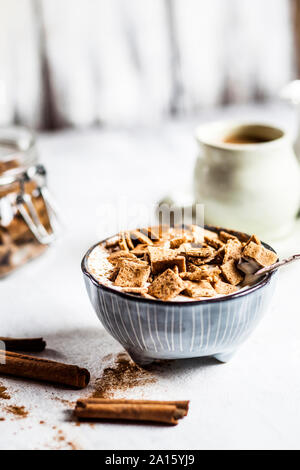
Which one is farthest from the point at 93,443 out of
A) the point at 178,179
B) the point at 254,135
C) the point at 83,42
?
the point at 83,42

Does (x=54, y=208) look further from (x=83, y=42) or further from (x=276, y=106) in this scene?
(x=276, y=106)

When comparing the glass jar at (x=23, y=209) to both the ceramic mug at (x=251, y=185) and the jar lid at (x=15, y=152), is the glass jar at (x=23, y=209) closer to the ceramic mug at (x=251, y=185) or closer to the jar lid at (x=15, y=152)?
the jar lid at (x=15, y=152)

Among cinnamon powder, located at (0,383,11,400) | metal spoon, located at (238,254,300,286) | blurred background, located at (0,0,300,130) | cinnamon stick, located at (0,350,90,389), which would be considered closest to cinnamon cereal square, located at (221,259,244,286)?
metal spoon, located at (238,254,300,286)

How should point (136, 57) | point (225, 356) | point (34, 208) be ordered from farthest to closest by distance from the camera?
1. point (136, 57)
2. point (34, 208)
3. point (225, 356)

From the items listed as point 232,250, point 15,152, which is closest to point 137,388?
point 232,250

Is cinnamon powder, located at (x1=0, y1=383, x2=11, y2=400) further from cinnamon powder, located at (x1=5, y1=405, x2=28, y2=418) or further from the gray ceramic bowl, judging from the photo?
the gray ceramic bowl

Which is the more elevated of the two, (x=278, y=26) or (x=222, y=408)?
(x=278, y=26)

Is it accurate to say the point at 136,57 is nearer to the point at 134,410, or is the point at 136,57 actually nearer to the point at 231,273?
the point at 231,273
